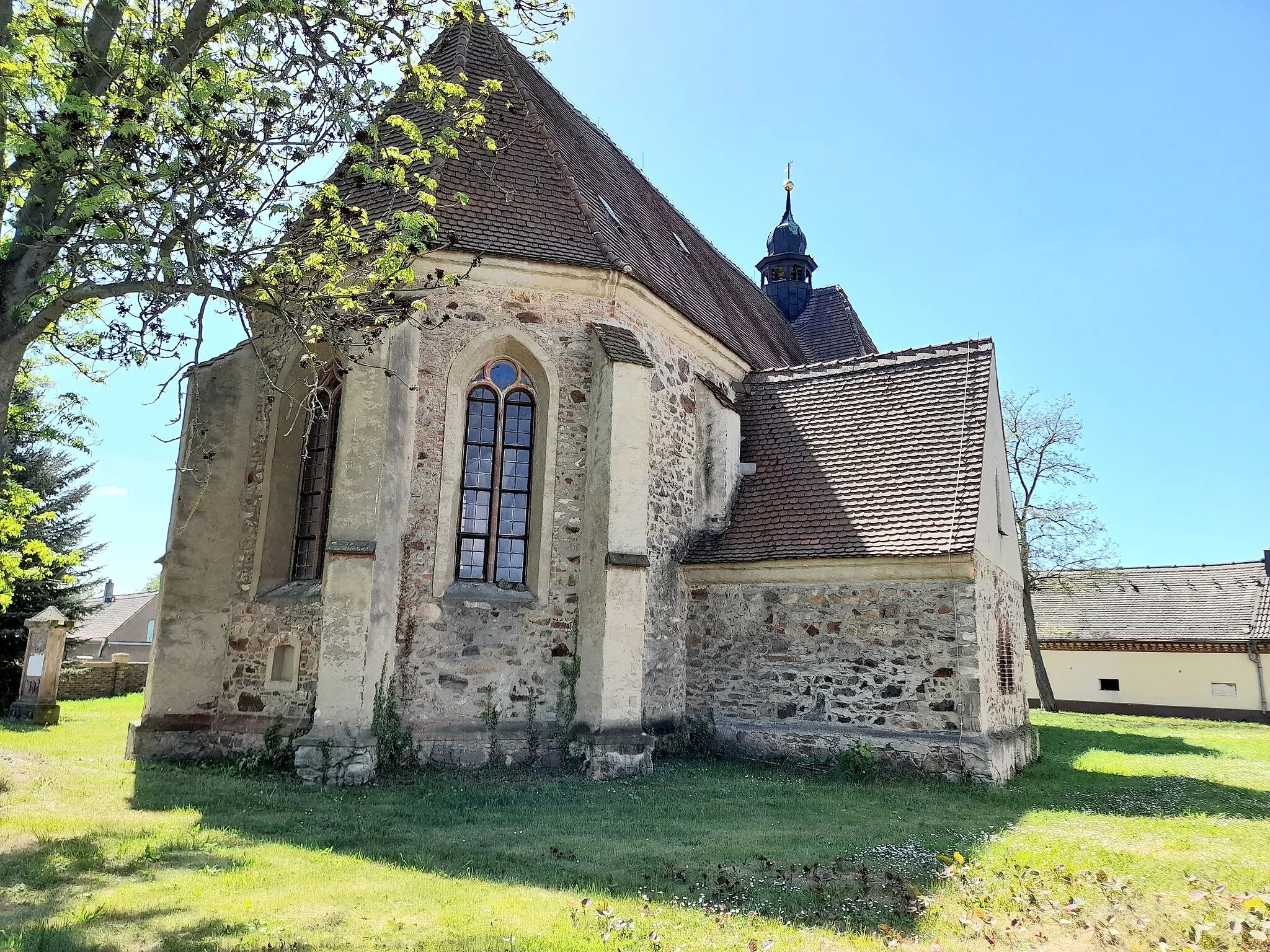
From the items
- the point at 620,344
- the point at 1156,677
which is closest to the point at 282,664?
the point at 620,344

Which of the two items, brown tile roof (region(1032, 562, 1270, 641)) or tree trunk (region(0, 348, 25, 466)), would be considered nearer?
tree trunk (region(0, 348, 25, 466))

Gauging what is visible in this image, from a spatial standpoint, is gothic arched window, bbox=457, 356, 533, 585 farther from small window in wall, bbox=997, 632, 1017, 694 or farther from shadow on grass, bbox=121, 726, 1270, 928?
small window in wall, bbox=997, 632, 1017, 694

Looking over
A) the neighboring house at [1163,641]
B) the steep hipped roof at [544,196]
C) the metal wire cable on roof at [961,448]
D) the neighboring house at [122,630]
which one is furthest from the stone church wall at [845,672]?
the neighboring house at [122,630]

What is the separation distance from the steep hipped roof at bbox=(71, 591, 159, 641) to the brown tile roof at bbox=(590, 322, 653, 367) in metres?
38.1

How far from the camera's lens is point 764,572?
12797mm

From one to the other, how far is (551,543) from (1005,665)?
7.64 m

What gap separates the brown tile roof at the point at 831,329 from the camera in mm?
24312

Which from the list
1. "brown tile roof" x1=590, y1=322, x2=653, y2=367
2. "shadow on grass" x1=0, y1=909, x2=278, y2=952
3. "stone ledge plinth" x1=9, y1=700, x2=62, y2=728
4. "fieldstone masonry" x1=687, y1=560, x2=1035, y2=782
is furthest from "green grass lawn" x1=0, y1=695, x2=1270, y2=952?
"stone ledge plinth" x1=9, y1=700, x2=62, y2=728

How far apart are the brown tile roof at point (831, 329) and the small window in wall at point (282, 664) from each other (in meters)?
16.6

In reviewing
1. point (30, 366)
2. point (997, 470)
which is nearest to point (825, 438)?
point (997, 470)

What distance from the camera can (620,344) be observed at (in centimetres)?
1188

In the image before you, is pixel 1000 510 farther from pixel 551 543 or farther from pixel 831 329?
pixel 831 329

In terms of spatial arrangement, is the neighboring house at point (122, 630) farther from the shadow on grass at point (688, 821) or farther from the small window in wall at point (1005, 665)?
the small window in wall at point (1005, 665)

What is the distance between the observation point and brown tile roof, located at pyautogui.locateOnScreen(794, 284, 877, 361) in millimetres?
24312
